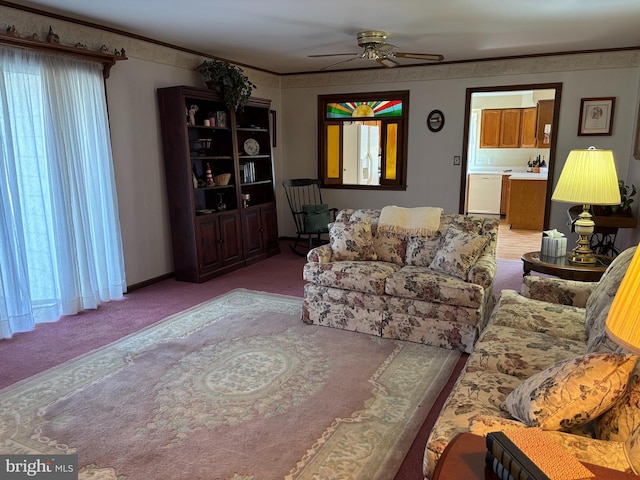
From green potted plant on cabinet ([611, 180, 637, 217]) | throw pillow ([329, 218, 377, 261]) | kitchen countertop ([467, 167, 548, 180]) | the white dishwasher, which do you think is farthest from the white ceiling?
the white dishwasher

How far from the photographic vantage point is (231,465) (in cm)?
214

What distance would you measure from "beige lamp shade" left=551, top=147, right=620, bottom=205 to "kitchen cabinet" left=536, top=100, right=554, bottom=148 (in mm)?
5594

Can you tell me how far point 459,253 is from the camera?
3.47 meters

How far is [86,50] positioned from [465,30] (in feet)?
11.2

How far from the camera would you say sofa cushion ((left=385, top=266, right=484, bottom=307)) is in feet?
10.6

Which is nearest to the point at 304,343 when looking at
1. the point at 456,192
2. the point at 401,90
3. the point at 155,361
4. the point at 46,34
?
the point at 155,361

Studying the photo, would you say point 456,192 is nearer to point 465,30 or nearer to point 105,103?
point 465,30

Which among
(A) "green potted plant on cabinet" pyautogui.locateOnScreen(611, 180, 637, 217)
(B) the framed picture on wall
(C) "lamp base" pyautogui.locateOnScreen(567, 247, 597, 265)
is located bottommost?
(C) "lamp base" pyautogui.locateOnScreen(567, 247, 597, 265)

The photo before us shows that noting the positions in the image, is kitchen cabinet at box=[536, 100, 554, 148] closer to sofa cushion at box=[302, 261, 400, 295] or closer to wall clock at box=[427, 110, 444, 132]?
wall clock at box=[427, 110, 444, 132]

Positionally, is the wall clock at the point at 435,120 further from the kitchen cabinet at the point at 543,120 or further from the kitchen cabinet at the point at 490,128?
the kitchen cabinet at the point at 490,128

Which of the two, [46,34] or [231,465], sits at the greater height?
[46,34]

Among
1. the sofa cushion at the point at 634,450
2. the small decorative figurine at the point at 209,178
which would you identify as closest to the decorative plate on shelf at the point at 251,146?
the small decorative figurine at the point at 209,178

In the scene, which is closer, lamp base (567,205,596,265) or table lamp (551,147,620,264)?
table lamp (551,147,620,264)

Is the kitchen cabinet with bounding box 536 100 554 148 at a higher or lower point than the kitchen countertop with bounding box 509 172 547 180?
higher
